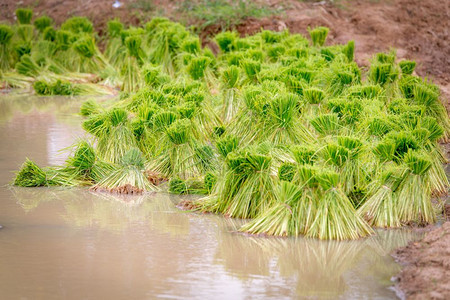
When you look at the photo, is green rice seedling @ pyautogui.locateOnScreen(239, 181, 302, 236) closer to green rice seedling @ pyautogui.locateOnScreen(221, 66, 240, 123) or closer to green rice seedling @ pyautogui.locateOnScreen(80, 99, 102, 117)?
green rice seedling @ pyautogui.locateOnScreen(221, 66, 240, 123)

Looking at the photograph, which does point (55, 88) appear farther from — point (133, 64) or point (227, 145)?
point (227, 145)

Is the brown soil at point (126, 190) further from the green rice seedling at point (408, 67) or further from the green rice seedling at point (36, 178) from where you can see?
the green rice seedling at point (408, 67)

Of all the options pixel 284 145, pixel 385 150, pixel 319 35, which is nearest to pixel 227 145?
pixel 284 145

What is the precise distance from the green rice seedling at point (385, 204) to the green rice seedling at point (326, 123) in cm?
100

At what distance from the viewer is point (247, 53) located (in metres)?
8.83

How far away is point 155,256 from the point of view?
4535mm

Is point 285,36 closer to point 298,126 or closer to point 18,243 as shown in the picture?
point 298,126

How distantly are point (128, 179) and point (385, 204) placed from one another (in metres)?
2.02

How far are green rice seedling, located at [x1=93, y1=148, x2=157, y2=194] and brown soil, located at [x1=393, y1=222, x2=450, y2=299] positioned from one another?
2.17 m

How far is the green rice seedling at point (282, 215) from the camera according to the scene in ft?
16.0

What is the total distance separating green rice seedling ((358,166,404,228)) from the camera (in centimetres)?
512

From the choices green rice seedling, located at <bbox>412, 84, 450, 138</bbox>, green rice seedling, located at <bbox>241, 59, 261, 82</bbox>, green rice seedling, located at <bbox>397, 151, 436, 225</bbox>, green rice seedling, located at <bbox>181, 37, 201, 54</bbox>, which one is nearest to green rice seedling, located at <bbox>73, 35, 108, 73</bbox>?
green rice seedling, located at <bbox>181, 37, 201, 54</bbox>

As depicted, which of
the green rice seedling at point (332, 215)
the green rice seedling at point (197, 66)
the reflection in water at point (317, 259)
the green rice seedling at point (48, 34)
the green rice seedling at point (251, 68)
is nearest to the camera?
the reflection in water at point (317, 259)

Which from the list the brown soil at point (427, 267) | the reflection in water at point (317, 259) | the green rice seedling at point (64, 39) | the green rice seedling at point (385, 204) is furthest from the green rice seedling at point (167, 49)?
the brown soil at point (427, 267)
